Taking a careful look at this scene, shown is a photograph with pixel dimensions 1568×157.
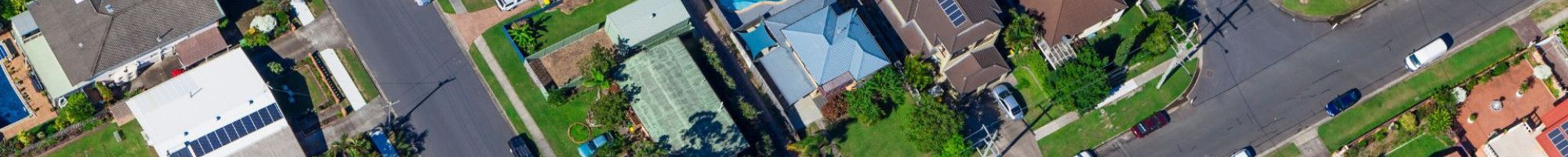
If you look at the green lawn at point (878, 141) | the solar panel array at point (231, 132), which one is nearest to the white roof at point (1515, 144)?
the green lawn at point (878, 141)

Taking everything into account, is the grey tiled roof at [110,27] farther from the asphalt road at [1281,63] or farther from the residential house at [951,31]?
the asphalt road at [1281,63]

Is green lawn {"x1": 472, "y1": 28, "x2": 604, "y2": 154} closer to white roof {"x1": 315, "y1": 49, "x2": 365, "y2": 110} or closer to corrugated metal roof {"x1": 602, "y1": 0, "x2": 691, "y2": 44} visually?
corrugated metal roof {"x1": 602, "y1": 0, "x2": 691, "y2": 44}

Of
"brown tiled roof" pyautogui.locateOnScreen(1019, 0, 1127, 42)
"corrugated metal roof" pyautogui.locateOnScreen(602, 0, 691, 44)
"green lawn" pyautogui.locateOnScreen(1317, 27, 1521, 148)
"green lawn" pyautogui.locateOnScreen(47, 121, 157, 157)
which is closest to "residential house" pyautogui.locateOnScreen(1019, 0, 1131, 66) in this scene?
"brown tiled roof" pyautogui.locateOnScreen(1019, 0, 1127, 42)

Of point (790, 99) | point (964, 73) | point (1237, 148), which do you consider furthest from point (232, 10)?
point (1237, 148)

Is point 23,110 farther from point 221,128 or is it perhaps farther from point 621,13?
point 621,13

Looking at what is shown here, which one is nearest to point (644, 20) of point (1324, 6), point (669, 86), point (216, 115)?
point (669, 86)

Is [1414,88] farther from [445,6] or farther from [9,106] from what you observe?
[9,106]
